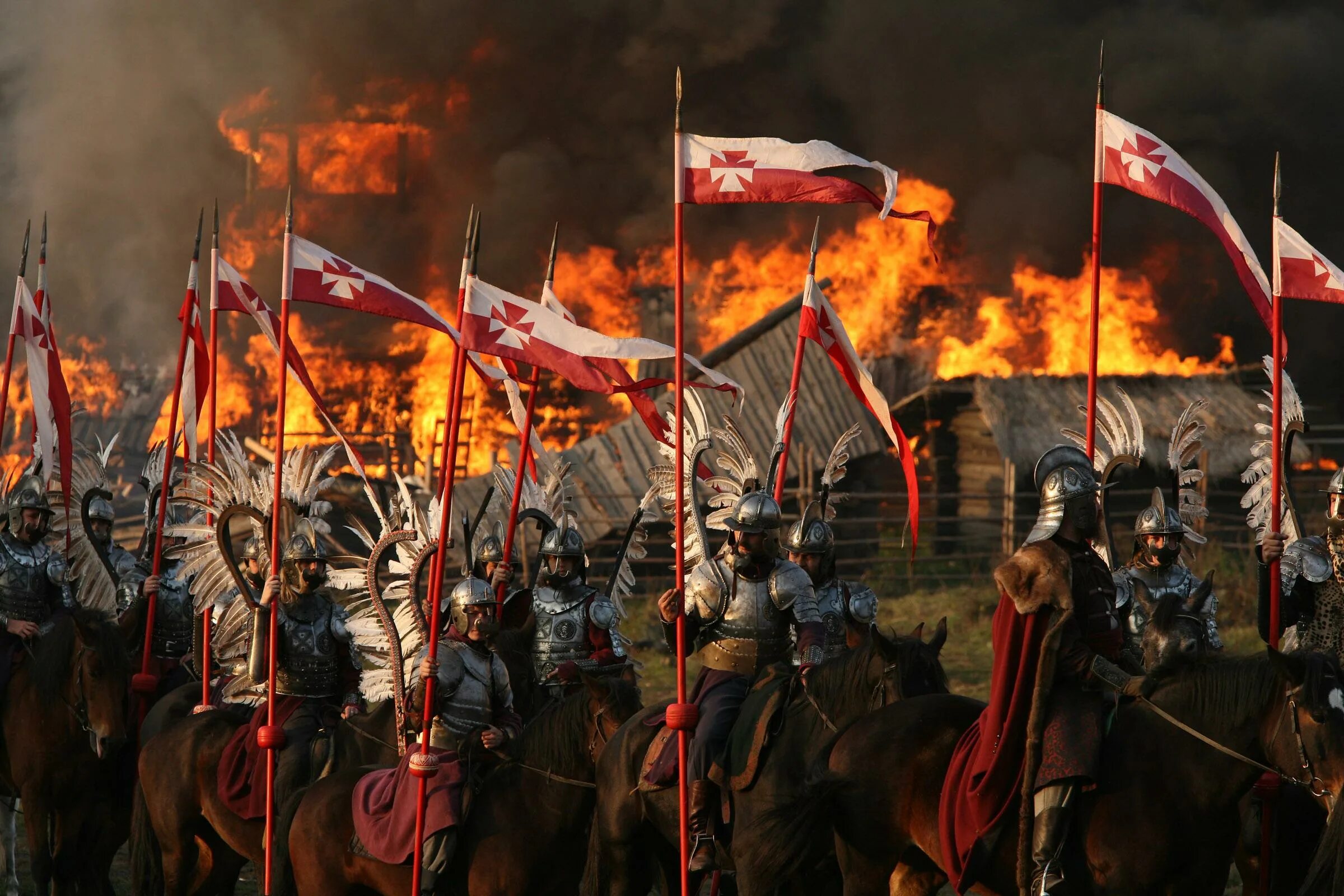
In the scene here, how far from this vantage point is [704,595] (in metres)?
9.32

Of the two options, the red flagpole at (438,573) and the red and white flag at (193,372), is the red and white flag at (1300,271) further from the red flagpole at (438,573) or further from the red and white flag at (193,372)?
the red and white flag at (193,372)

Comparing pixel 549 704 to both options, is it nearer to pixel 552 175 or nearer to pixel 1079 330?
pixel 1079 330

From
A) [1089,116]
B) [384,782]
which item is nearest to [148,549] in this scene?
[384,782]

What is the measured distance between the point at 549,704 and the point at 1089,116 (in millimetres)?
25960

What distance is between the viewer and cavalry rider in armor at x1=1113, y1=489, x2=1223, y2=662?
1076 cm

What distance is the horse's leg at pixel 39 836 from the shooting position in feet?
36.9

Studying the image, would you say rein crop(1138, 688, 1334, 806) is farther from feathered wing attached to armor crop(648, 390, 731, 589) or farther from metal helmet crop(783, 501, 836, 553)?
metal helmet crop(783, 501, 836, 553)

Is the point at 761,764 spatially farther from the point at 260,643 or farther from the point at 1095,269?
the point at 1095,269

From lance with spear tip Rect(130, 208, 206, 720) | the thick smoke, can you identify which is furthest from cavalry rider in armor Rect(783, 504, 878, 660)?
the thick smoke

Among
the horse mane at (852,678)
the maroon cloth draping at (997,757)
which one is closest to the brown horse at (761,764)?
the horse mane at (852,678)

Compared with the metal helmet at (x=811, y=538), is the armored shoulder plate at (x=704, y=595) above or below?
below

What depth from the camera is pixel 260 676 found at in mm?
9945

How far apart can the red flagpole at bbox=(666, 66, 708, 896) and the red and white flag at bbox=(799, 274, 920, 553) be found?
2132mm

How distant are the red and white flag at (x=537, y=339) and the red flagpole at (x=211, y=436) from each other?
7.29 feet
